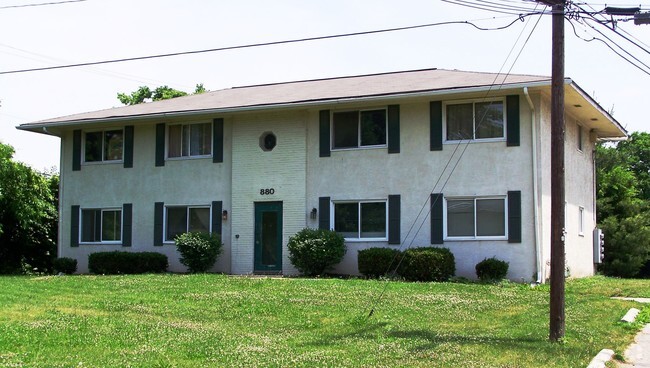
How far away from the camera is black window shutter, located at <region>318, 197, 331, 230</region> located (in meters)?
23.0

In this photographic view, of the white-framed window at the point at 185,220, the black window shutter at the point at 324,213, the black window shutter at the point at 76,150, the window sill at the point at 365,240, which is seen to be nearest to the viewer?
the window sill at the point at 365,240

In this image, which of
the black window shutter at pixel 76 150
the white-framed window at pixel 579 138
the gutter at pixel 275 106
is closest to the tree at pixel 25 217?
the black window shutter at pixel 76 150

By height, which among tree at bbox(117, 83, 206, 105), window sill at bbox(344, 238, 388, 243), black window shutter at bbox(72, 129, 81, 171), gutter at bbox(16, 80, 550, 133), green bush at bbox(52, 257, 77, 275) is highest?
tree at bbox(117, 83, 206, 105)

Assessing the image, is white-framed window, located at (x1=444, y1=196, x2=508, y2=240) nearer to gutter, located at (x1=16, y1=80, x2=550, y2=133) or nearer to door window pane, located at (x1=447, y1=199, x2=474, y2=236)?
door window pane, located at (x1=447, y1=199, x2=474, y2=236)

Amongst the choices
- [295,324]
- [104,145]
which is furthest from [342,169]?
[295,324]

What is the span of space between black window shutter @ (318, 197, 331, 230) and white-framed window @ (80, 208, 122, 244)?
756 centimetres

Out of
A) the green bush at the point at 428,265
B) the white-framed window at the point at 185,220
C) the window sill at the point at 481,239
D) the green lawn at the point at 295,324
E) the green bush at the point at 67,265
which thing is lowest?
the green lawn at the point at 295,324

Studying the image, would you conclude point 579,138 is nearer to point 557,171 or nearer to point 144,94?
point 557,171

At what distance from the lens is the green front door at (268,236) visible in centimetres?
2383

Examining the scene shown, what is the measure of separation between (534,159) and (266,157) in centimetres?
827

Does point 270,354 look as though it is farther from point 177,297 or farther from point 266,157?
point 266,157

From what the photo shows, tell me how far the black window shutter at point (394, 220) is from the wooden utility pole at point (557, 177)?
10883 millimetres

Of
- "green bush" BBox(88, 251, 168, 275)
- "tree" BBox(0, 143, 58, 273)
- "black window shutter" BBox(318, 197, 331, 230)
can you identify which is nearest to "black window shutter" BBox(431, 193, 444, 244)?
"black window shutter" BBox(318, 197, 331, 230)

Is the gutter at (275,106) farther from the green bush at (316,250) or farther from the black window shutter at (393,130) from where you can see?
the green bush at (316,250)
